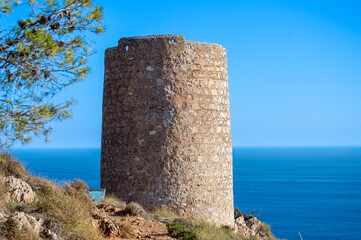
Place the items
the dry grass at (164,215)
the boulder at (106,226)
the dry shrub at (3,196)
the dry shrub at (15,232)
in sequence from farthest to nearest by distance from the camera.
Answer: the dry grass at (164,215), the boulder at (106,226), the dry shrub at (3,196), the dry shrub at (15,232)

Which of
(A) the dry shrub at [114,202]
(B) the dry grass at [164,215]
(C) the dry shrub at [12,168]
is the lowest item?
(B) the dry grass at [164,215]

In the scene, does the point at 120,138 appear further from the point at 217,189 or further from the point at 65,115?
the point at 65,115

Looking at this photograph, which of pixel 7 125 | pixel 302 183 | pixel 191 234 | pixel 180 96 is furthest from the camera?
pixel 302 183

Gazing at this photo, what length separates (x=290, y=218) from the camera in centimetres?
5256

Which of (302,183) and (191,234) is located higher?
(302,183)

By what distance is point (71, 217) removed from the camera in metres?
7.71

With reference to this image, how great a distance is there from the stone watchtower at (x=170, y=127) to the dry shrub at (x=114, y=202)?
17cm

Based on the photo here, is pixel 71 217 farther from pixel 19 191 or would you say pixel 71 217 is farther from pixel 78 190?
pixel 78 190

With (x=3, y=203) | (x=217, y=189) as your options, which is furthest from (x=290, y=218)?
(x=3, y=203)

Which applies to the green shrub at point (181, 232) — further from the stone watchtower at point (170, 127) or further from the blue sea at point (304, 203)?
the blue sea at point (304, 203)

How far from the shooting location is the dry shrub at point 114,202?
33.8 ft

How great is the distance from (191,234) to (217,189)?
2.21 meters

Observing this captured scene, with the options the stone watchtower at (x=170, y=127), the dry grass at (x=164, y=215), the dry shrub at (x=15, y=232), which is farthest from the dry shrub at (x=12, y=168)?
the dry grass at (x=164, y=215)

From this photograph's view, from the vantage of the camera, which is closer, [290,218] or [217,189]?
[217,189]
